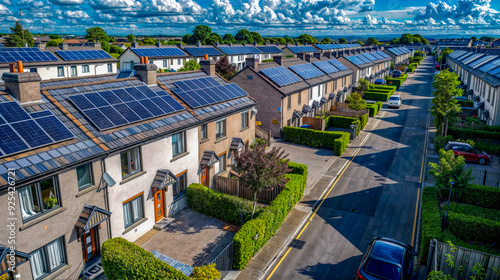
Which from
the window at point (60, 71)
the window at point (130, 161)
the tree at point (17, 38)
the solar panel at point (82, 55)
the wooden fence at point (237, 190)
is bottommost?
the wooden fence at point (237, 190)

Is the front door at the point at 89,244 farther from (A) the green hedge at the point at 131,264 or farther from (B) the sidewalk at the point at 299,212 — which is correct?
(B) the sidewalk at the point at 299,212

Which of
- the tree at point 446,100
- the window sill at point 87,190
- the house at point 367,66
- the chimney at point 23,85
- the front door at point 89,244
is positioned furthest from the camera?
the house at point 367,66

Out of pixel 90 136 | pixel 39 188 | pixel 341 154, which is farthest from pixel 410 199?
pixel 39 188

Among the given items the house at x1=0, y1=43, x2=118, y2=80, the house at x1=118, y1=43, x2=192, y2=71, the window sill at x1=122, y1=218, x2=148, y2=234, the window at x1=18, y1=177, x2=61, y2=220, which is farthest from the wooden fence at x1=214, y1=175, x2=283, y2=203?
the house at x1=118, y1=43, x2=192, y2=71

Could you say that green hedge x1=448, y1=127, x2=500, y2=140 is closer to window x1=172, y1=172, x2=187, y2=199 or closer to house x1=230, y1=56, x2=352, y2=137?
house x1=230, y1=56, x2=352, y2=137

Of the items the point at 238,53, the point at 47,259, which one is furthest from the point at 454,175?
the point at 238,53

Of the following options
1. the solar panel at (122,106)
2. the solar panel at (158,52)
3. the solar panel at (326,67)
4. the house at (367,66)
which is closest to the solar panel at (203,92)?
the solar panel at (122,106)

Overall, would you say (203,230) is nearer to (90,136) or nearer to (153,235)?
(153,235)
